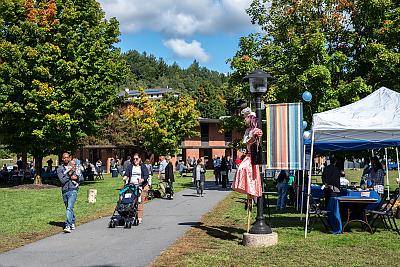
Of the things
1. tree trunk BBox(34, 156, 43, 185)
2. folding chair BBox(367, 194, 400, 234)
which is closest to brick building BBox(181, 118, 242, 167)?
tree trunk BBox(34, 156, 43, 185)

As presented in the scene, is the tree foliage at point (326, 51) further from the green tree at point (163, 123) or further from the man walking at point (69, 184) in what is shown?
the green tree at point (163, 123)

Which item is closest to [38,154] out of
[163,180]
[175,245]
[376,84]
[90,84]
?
[90,84]

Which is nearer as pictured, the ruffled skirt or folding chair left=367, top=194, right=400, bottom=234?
the ruffled skirt

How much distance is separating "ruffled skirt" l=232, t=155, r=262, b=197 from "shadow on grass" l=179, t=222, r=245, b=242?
1120 mm

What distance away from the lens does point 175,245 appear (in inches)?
388

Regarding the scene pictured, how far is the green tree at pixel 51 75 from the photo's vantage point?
27.5 meters

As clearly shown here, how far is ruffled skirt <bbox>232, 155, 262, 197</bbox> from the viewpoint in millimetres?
10031

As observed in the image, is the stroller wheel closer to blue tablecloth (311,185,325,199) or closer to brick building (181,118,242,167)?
blue tablecloth (311,185,325,199)

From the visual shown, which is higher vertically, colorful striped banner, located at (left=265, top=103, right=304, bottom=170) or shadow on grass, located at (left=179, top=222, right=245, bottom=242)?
colorful striped banner, located at (left=265, top=103, right=304, bottom=170)

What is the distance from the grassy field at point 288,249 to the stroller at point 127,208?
5.37ft

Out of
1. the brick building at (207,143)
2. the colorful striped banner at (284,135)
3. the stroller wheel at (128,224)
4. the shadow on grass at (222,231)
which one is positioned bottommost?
the shadow on grass at (222,231)

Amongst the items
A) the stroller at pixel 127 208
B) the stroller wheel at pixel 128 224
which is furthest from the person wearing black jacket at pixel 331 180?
the stroller wheel at pixel 128 224

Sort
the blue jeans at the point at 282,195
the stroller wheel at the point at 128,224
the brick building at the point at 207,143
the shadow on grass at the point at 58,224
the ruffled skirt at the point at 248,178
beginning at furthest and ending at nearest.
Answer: the brick building at the point at 207,143 < the blue jeans at the point at 282,195 < the shadow on grass at the point at 58,224 < the stroller wheel at the point at 128,224 < the ruffled skirt at the point at 248,178

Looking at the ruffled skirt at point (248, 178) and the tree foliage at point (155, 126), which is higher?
the tree foliage at point (155, 126)
